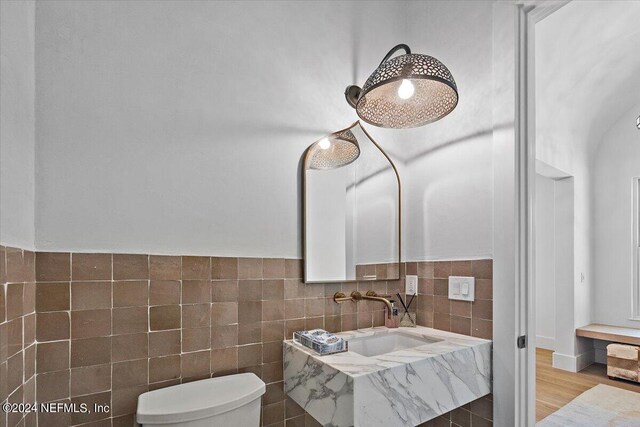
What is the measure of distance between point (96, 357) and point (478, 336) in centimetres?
148

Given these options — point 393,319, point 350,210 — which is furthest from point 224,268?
point 393,319

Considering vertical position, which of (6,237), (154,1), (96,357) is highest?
(154,1)

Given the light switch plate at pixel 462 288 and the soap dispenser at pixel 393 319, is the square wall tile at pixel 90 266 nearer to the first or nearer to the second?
the soap dispenser at pixel 393 319

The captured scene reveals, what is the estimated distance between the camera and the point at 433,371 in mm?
1295

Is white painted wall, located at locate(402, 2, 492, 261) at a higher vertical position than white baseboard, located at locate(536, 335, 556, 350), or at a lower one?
higher

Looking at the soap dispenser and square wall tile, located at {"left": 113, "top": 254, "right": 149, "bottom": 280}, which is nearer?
square wall tile, located at {"left": 113, "top": 254, "right": 149, "bottom": 280}

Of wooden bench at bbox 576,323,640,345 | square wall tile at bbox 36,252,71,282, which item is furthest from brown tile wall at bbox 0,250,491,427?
wooden bench at bbox 576,323,640,345

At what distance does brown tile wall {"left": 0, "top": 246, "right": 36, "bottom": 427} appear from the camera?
82 centimetres

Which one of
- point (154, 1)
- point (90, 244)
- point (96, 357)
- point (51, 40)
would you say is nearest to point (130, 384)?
point (96, 357)

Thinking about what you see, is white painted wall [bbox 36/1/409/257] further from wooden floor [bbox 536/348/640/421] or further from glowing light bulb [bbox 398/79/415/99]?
wooden floor [bbox 536/348/640/421]

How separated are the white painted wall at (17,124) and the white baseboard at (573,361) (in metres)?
4.31

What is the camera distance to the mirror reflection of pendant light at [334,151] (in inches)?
66.5

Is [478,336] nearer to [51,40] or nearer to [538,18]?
[538,18]

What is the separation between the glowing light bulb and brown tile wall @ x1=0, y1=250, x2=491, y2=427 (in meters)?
0.81
